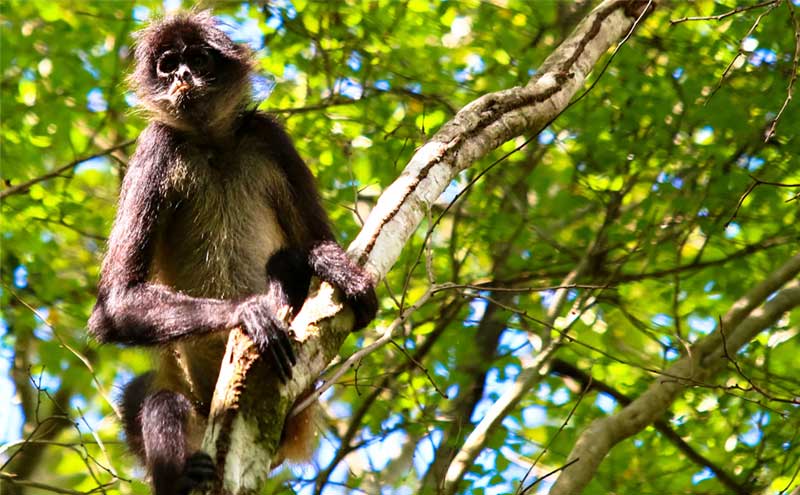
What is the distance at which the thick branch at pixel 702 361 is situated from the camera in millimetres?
5805

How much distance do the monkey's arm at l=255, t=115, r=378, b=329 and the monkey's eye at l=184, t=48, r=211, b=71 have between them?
0.51 m

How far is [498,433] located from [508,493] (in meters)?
0.63

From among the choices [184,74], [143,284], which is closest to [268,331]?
[143,284]

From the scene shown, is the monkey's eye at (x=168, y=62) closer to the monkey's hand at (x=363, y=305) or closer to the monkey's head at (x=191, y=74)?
the monkey's head at (x=191, y=74)

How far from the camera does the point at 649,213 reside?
27.4 ft

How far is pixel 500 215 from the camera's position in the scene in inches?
353

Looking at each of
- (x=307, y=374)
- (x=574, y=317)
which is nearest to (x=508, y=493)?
(x=574, y=317)

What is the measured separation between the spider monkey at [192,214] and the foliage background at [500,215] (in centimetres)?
45

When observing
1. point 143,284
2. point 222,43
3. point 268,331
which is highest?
point 222,43

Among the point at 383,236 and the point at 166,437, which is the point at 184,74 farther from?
the point at 383,236

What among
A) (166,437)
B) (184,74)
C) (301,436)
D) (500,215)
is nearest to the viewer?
(166,437)

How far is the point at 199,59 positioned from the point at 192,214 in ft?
3.44

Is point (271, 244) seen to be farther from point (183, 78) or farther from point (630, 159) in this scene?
point (630, 159)

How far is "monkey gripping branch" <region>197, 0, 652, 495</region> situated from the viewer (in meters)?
3.92
